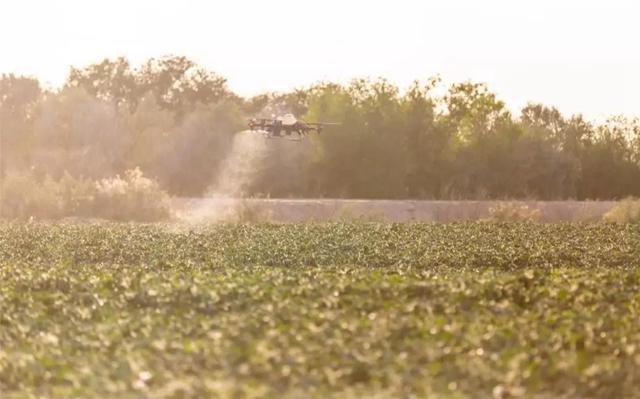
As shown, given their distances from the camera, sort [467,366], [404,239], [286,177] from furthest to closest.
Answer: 1. [286,177]
2. [404,239]
3. [467,366]

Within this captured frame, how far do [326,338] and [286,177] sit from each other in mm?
54094

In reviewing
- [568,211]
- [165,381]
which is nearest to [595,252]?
[165,381]

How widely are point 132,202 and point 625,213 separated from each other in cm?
1654

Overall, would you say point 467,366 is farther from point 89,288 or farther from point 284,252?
point 284,252

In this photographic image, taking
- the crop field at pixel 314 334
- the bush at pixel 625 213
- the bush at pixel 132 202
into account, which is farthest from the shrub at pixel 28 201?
the crop field at pixel 314 334

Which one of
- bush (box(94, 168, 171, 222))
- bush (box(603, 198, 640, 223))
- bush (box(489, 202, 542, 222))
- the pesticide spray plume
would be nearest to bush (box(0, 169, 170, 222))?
bush (box(94, 168, 171, 222))

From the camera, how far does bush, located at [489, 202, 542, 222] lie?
48.9 metres

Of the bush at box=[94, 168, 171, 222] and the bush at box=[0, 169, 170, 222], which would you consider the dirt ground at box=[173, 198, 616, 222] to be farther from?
the bush at box=[0, 169, 170, 222]

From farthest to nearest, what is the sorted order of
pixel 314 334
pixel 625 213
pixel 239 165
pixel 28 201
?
pixel 239 165 < pixel 28 201 < pixel 625 213 < pixel 314 334

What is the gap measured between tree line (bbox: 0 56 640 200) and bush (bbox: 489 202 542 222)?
13.9m

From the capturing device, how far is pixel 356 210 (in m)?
49.9

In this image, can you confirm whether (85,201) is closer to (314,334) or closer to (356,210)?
(356,210)

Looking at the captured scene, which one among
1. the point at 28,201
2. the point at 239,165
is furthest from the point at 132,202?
the point at 239,165

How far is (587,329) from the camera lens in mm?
14234
